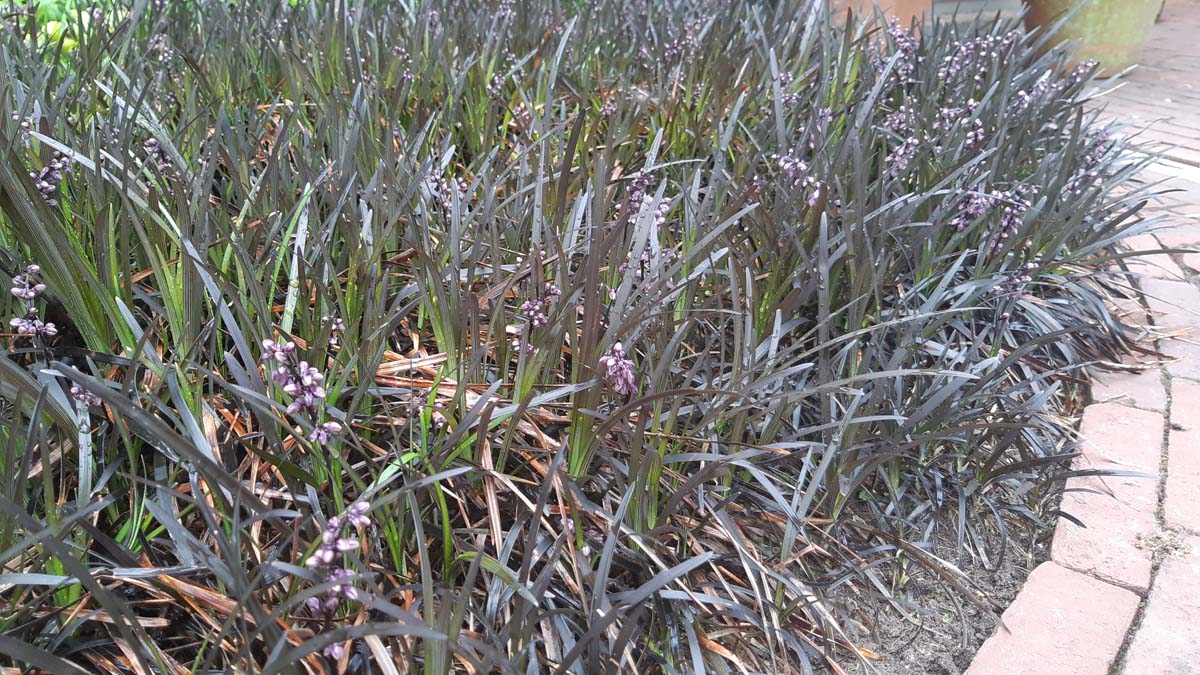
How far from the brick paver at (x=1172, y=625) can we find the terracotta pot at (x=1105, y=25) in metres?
5.29

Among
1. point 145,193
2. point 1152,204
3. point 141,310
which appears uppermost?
point 145,193

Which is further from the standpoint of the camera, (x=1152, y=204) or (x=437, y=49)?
(x=1152, y=204)

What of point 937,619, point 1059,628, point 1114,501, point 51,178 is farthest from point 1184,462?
point 51,178

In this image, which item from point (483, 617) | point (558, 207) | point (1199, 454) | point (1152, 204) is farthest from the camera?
point (1152, 204)

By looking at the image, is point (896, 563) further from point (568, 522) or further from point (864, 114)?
point (864, 114)

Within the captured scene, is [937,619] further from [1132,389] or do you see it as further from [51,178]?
[51,178]

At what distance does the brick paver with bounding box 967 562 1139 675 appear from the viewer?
1.68 metres

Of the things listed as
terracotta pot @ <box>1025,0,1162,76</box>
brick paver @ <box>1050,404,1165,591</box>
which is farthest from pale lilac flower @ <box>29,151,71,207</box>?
terracotta pot @ <box>1025,0,1162,76</box>

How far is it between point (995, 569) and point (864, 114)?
53.1 inches

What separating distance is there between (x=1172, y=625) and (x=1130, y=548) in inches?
9.4

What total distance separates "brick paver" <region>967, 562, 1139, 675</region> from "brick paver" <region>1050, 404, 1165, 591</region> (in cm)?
6

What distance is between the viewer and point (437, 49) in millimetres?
2967

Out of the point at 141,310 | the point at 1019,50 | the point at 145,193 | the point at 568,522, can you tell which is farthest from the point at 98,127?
the point at 1019,50

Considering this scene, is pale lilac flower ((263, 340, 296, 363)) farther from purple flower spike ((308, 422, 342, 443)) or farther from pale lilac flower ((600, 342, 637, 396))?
pale lilac flower ((600, 342, 637, 396))
